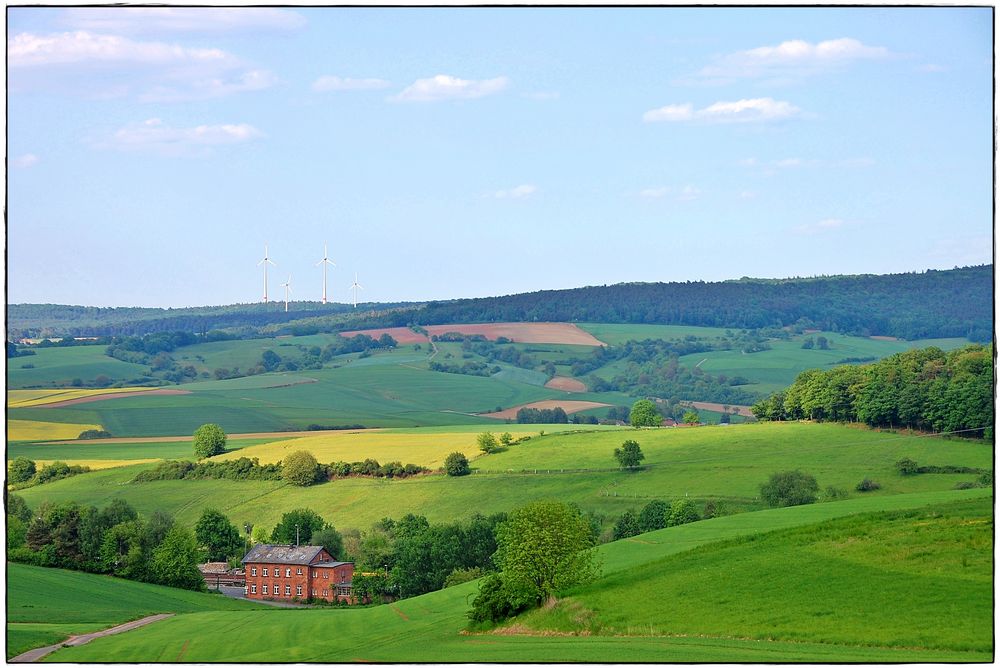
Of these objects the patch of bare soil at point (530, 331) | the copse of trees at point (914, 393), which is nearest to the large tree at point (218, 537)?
the copse of trees at point (914, 393)

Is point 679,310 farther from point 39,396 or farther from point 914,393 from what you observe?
point 39,396

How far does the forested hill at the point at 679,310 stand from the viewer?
213 ft

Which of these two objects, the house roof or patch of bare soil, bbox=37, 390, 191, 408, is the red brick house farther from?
patch of bare soil, bbox=37, 390, 191, 408

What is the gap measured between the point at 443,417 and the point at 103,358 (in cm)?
2016

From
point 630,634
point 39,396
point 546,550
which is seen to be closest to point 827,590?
point 630,634

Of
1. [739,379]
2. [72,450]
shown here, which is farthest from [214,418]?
[739,379]

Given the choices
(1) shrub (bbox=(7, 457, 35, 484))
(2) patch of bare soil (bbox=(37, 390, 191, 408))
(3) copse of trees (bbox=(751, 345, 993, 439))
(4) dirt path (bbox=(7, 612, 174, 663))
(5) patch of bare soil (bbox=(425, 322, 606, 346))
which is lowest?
(4) dirt path (bbox=(7, 612, 174, 663))

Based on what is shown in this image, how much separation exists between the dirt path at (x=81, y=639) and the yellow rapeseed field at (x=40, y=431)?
2748cm

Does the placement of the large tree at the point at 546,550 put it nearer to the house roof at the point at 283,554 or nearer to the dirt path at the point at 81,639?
the dirt path at the point at 81,639

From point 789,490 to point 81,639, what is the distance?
26.6 m

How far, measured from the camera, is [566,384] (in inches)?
3137

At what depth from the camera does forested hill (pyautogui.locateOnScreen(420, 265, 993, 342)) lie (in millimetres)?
75125

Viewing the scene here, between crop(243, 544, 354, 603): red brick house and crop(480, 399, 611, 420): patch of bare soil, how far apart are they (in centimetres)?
2759

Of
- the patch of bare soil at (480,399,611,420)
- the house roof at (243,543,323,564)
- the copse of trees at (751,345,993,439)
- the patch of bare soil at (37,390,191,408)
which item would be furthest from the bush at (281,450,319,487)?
the copse of trees at (751,345,993,439)
